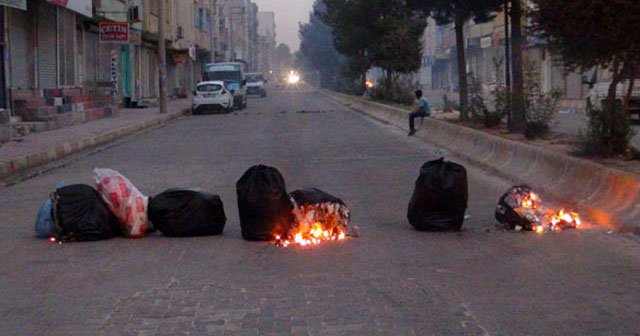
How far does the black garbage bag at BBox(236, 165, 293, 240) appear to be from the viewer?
10.2m

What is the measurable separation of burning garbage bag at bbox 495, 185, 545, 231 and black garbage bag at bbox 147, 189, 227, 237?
334cm

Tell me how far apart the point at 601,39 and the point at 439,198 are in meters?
4.20

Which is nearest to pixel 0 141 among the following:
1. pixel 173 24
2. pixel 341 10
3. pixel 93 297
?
pixel 93 297

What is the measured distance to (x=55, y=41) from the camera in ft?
113

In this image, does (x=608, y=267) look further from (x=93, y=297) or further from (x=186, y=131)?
(x=186, y=131)

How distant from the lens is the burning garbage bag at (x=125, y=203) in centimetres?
1062

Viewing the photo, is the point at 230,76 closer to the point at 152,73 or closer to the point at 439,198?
the point at 152,73

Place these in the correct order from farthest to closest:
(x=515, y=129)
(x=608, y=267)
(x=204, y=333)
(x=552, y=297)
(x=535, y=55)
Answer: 1. (x=535, y=55)
2. (x=515, y=129)
3. (x=608, y=267)
4. (x=552, y=297)
5. (x=204, y=333)

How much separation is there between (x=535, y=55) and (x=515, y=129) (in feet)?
108

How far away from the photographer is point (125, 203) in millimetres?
10570

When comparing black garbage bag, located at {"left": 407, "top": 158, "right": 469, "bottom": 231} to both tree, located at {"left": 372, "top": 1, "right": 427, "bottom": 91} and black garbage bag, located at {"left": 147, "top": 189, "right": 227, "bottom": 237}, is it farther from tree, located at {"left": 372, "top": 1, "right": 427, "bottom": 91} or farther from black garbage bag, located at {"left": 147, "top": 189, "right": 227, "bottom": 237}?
tree, located at {"left": 372, "top": 1, "right": 427, "bottom": 91}

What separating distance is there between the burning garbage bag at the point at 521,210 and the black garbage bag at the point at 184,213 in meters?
3.34


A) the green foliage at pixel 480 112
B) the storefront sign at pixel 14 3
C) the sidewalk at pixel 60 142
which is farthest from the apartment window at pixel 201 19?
the green foliage at pixel 480 112

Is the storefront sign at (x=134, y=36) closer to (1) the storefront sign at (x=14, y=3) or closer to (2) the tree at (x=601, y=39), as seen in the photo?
(1) the storefront sign at (x=14, y=3)
